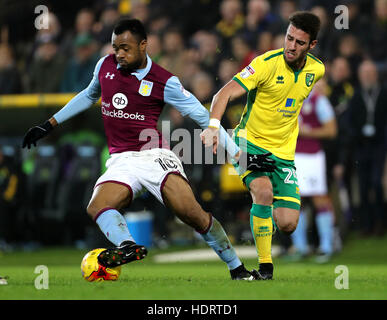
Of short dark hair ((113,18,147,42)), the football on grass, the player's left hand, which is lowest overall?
the football on grass

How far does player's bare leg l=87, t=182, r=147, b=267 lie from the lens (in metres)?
6.99

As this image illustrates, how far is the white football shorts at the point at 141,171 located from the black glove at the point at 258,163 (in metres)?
0.78

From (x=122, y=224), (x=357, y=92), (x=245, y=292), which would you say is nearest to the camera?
(x=245, y=292)

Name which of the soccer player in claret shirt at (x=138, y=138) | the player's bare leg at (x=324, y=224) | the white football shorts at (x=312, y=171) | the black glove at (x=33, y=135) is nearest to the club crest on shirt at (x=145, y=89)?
the soccer player in claret shirt at (x=138, y=138)

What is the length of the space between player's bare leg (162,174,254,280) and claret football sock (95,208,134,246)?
45cm

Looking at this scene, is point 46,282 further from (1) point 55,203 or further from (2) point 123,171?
(1) point 55,203

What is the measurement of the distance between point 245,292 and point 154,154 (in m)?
1.61

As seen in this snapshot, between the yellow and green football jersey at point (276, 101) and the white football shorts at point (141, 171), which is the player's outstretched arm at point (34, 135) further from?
the yellow and green football jersey at point (276, 101)

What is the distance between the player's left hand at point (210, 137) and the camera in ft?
23.7

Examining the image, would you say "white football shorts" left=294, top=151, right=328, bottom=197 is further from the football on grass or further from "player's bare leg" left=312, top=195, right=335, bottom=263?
the football on grass

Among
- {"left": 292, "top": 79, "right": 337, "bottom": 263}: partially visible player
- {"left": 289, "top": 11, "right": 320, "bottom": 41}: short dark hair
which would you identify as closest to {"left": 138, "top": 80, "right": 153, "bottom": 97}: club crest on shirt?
{"left": 289, "top": 11, "right": 320, "bottom": 41}: short dark hair

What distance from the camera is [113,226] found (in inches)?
287
